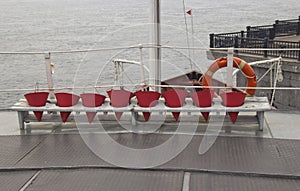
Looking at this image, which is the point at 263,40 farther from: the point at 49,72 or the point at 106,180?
the point at 106,180

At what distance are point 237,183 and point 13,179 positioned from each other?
2.39 meters

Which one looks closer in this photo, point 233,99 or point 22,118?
point 233,99

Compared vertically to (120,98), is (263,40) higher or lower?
higher

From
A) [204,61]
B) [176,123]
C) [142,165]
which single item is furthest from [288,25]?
[142,165]

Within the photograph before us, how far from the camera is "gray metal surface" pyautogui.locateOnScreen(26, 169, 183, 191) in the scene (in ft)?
13.9

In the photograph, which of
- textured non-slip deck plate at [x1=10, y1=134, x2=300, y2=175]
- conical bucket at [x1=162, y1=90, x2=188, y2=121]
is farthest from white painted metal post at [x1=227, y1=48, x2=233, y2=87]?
textured non-slip deck plate at [x1=10, y1=134, x2=300, y2=175]

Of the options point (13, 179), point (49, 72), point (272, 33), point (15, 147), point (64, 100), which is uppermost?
point (272, 33)

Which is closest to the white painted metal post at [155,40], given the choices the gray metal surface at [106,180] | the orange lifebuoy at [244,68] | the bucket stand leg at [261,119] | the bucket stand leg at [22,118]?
the orange lifebuoy at [244,68]

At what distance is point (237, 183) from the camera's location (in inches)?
168

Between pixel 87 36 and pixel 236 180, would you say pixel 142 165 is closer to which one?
pixel 236 180

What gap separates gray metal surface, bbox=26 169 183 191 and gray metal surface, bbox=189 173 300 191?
20 centimetres

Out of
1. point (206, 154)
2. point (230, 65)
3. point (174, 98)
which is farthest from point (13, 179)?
point (230, 65)

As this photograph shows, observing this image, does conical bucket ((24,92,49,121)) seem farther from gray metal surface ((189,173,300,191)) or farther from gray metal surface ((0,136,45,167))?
gray metal surface ((189,173,300,191))

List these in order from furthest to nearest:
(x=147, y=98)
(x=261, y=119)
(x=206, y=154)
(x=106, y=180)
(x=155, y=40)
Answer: (x=155, y=40) → (x=147, y=98) → (x=261, y=119) → (x=206, y=154) → (x=106, y=180)
